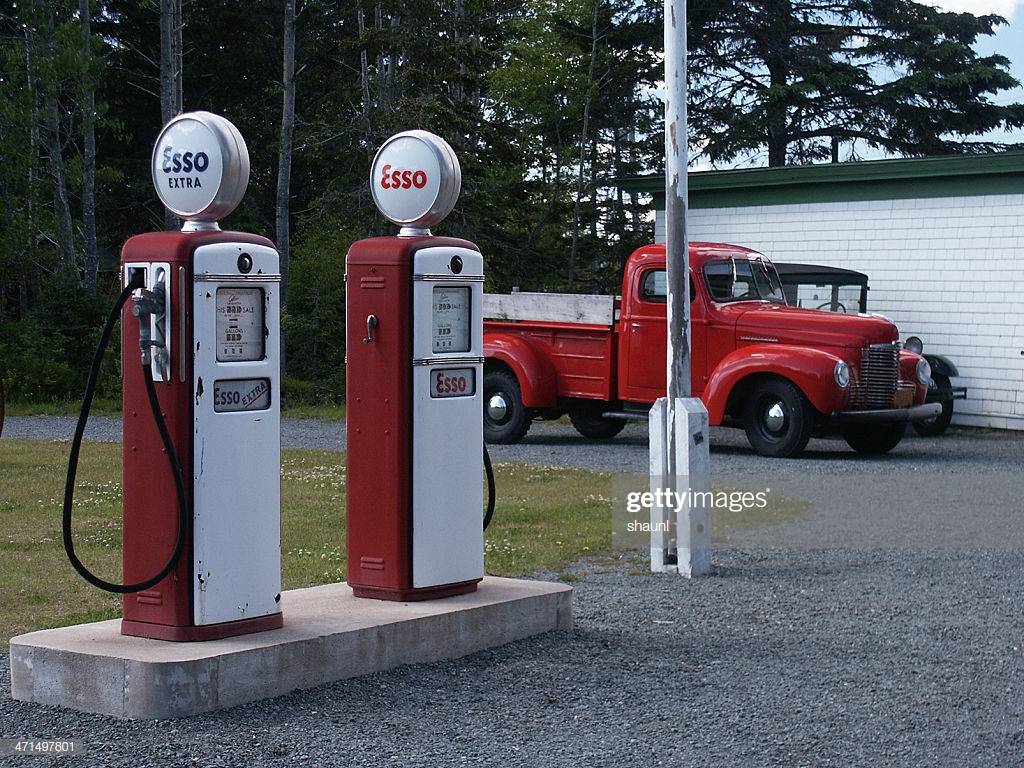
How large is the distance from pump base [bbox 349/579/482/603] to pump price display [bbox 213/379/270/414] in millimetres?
1213

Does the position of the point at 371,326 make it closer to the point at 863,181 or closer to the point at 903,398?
the point at 903,398

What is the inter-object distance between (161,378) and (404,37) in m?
24.2

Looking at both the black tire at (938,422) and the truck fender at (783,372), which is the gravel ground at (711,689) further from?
the black tire at (938,422)

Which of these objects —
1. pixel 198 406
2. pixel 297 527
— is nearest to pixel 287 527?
pixel 297 527

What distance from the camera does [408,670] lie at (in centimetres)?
614

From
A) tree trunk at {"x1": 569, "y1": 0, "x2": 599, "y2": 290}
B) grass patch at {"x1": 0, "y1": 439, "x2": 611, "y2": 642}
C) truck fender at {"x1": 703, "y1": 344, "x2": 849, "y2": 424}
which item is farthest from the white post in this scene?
tree trunk at {"x1": 569, "y1": 0, "x2": 599, "y2": 290}

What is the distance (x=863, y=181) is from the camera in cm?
2072

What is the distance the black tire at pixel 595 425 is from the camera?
18.1m

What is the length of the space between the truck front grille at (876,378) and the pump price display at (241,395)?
10.8 m

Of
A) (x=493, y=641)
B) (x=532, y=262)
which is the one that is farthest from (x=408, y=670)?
(x=532, y=262)

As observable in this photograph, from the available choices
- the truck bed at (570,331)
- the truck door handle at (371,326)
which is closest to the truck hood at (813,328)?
the truck bed at (570,331)

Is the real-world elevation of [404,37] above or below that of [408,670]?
above

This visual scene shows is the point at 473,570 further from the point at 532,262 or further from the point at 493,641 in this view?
the point at 532,262

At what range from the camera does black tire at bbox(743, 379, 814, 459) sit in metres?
15.6
